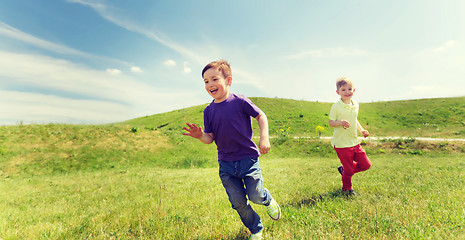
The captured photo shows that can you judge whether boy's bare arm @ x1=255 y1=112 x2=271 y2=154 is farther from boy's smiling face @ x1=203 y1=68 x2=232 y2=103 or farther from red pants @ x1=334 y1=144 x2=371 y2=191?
red pants @ x1=334 y1=144 x2=371 y2=191

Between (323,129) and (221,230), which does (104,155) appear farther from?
(323,129)

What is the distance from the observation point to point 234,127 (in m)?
3.38

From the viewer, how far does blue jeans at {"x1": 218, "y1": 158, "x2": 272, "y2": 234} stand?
3.28 m

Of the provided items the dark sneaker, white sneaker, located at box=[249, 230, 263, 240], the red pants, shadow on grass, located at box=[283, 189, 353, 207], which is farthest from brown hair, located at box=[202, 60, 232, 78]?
the dark sneaker

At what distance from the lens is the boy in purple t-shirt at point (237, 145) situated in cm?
331

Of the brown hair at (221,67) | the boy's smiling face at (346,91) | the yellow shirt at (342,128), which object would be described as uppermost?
the brown hair at (221,67)

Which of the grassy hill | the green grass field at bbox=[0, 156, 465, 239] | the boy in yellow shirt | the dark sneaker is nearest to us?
the green grass field at bbox=[0, 156, 465, 239]

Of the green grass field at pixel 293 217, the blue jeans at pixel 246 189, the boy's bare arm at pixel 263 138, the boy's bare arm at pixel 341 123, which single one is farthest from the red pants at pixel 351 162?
the boy's bare arm at pixel 263 138

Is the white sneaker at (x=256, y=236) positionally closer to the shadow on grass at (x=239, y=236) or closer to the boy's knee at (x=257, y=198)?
the shadow on grass at (x=239, y=236)

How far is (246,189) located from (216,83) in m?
1.68

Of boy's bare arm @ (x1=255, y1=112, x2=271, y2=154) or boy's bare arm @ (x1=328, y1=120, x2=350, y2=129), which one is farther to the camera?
boy's bare arm @ (x1=328, y1=120, x2=350, y2=129)

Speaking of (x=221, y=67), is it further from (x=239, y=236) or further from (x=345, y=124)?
(x=345, y=124)

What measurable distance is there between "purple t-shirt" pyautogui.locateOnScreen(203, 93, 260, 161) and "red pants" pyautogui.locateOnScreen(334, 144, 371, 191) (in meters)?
3.03

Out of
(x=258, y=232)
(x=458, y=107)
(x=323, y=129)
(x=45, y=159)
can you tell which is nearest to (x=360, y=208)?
(x=258, y=232)
